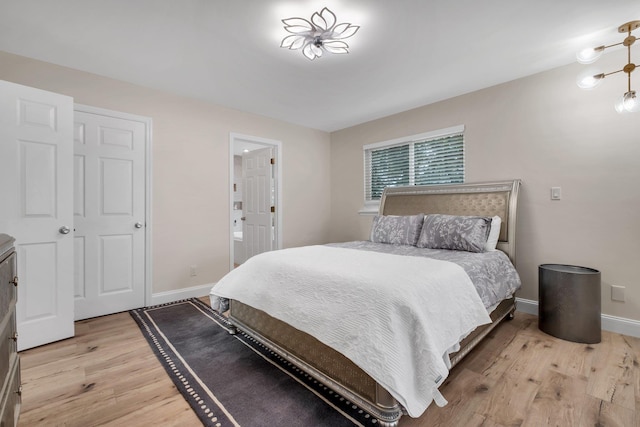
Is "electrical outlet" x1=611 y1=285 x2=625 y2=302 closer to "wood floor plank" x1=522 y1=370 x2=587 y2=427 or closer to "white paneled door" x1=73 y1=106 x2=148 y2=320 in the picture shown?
"wood floor plank" x1=522 y1=370 x2=587 y2=427

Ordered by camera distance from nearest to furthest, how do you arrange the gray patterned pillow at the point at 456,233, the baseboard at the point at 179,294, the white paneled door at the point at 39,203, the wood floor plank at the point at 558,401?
the wood floor plank at the point at 558,401 < the white paneled door at the point at 39,203 < the gray patterned pillow at the point at 456,233 < the baseboard at the point at 179,294

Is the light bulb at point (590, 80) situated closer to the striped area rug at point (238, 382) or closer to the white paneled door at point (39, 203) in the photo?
the striped area rug at point (238, 382)

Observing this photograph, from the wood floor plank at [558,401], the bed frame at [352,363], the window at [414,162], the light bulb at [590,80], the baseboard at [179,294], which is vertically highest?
the light bulb at [590,80]

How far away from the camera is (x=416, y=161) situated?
3.91 metres

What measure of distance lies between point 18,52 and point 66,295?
2145mm

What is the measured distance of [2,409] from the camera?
101 centimetres

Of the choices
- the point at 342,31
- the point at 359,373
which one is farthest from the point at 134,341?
the point at 342,31

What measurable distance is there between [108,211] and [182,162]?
93 cm

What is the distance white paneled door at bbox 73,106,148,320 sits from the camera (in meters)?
2.78

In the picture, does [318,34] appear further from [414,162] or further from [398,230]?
[414,162]

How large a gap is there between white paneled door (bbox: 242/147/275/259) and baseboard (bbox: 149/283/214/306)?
1145mm

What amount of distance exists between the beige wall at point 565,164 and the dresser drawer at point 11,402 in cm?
381

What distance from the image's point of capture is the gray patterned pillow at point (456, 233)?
2.64m

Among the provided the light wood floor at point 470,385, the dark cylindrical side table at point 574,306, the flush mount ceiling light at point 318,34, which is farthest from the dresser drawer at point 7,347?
the dark cylindrical side table at point 574,306
